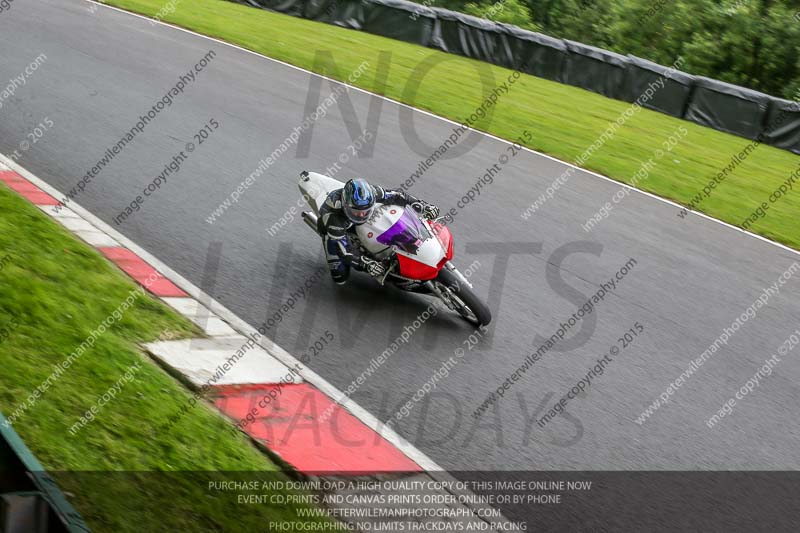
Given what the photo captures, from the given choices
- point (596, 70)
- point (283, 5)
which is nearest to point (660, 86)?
point (596, 70)

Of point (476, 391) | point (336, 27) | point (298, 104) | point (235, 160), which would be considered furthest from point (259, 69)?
point (476, 391)

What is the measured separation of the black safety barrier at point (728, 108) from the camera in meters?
22.3

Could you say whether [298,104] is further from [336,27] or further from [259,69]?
[336,27]

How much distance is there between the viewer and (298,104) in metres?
17.0

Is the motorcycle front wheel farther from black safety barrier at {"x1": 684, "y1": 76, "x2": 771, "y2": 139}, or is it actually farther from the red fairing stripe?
black safety barrier at {"x1": 684, "y1": 76, "x2": 771, "y2": 139}

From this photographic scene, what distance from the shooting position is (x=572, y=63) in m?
25.0

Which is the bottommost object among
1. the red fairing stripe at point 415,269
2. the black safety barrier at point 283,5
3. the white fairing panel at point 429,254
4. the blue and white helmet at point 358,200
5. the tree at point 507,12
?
the tree at point 507,12

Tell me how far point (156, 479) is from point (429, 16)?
23555 millimetres

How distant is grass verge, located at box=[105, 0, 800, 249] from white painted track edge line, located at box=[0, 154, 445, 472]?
565 cm

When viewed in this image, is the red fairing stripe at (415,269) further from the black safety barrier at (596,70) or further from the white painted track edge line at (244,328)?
the black safety barrier at (596,70)

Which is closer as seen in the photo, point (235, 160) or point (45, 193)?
point (45, 193)

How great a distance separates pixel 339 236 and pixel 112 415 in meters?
3.44

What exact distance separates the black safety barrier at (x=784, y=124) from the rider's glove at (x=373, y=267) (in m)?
16.4

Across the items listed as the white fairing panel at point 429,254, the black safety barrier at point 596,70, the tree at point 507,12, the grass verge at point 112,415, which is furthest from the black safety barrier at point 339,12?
the grass verge at point 112,415
